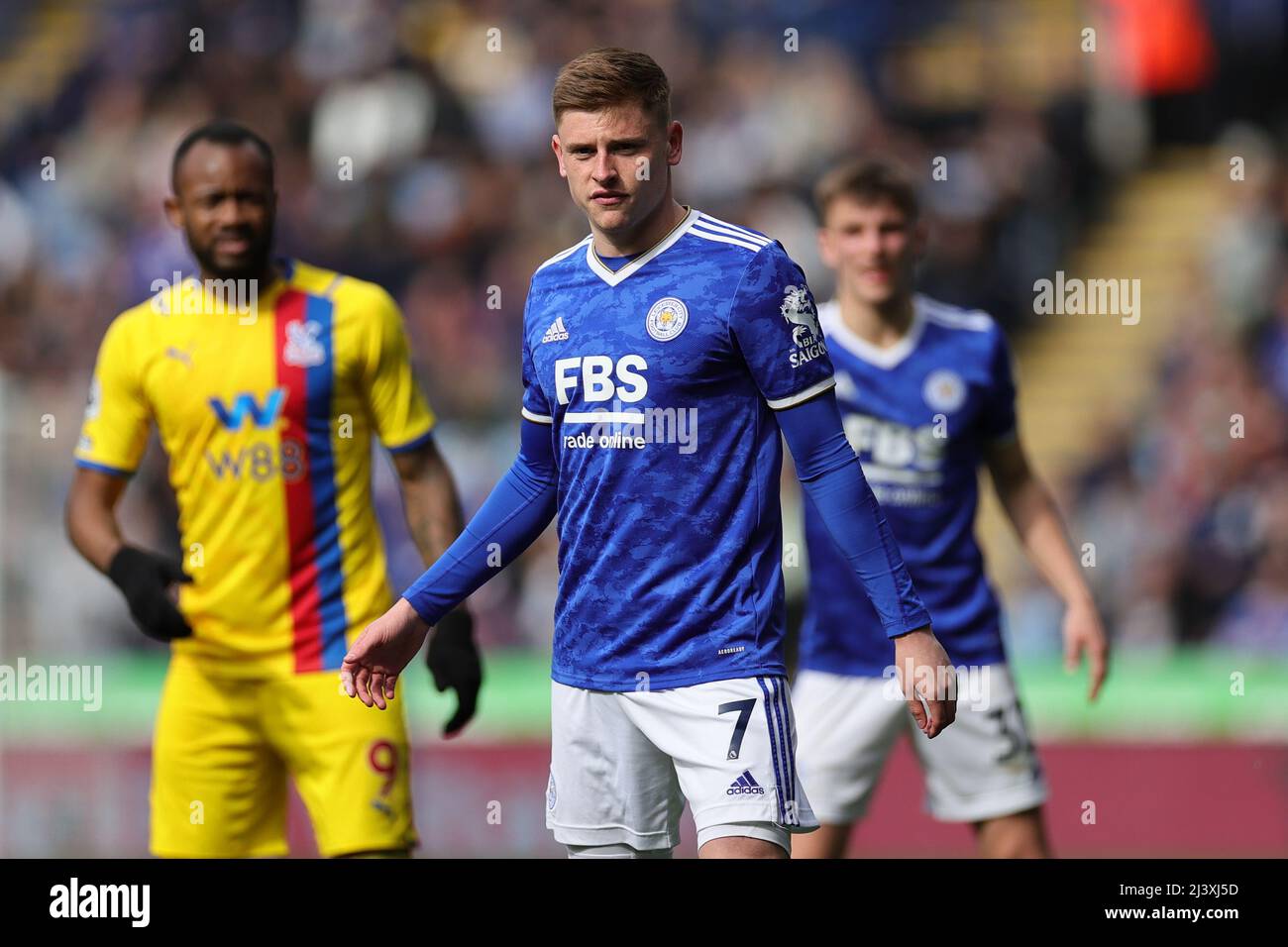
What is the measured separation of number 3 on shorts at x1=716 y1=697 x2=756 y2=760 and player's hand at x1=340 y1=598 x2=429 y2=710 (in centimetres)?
75

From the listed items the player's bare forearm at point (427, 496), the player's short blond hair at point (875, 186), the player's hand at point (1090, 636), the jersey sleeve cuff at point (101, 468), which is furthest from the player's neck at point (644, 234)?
the player's hand at point (1090, 636)

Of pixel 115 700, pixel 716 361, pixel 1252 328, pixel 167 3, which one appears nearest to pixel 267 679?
pixel 716 361

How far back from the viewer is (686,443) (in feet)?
13.6

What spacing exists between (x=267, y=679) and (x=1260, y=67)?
9260 millimetres

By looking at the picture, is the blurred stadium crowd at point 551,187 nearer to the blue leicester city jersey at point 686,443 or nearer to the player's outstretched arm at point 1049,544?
the player's outstretched arm at point 1049,544

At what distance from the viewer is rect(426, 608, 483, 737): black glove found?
17.6ft

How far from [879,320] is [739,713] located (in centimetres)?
212

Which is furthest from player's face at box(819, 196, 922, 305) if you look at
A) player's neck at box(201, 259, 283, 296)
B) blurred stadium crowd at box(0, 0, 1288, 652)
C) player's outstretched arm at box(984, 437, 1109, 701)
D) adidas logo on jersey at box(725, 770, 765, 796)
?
blurred stadium crowd at box(0, 0, 1288, 652)

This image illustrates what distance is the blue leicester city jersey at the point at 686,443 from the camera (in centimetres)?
409

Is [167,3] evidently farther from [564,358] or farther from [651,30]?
[564,358]

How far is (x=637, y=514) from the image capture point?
4.18m

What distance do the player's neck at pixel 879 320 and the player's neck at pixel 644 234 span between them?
5.71 ft

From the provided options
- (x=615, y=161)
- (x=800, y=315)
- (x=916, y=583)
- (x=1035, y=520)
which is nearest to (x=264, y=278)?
(x=615, y=161)

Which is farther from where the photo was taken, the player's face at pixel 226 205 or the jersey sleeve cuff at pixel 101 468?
the jersey sleeve cuff at pixel 101 468
